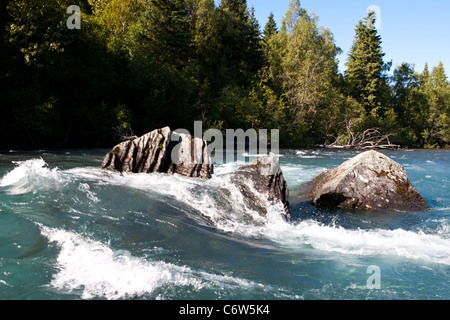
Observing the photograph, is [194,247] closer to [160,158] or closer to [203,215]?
[203,215]

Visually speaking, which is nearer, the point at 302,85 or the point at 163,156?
the point at 163,156

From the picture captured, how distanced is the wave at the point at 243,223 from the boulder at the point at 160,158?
0.82 meters

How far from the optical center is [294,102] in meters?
32.1

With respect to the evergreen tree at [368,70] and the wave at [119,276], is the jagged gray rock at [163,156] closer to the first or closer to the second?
the wave at [119,276]

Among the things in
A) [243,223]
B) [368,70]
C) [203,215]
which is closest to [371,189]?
[243,223]

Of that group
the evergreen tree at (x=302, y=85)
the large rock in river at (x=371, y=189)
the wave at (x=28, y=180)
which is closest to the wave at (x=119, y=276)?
the wave at (x=28, y=180)

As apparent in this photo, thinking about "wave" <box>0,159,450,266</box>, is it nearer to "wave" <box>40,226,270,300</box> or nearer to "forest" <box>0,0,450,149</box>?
"wave" <box>40,226,270,300</box>

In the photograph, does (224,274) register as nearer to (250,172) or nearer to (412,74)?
(250,172)

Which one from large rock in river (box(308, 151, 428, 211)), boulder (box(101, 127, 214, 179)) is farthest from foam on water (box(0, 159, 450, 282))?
large rock in river (box(308, 151, 428, 211))

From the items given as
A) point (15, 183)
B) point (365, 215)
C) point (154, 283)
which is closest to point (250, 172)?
point (365, 215)

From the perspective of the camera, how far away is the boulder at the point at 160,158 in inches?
414

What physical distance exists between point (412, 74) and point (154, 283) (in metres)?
48.5

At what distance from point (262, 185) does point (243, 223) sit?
5.44 ft

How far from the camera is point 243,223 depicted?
690cm
